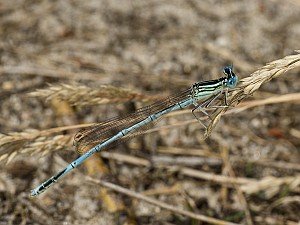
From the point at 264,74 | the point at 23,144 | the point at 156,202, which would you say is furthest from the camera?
the point at 156,202

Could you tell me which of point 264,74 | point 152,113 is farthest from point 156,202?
point 264,74

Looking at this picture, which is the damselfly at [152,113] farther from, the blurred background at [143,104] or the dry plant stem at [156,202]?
the dry plant stem at [156,202]

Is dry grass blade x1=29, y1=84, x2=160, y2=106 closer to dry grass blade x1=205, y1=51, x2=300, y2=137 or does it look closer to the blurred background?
the blurred background

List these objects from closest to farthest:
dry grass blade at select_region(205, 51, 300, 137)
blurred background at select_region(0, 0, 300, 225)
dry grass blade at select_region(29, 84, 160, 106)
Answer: dry grass blade at select_region(205, 51, 300, 137), dry grass blade at select_region(29, 84, 160, 106), blurred background at select_region(0, 0, 300, 225)

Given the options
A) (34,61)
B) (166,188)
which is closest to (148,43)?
(34,61)

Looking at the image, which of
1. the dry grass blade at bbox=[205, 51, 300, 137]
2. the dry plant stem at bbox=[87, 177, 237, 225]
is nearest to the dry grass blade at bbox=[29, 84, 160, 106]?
the dry plant stem at bbox=[87, 177, 237, 225]

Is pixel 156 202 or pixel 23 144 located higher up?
pixel 23 144

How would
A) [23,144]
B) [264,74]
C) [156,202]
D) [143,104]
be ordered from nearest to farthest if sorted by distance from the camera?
[264,74]
[23,144]
[156,202]
[143,104]

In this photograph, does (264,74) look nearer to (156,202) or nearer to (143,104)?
(156,202)

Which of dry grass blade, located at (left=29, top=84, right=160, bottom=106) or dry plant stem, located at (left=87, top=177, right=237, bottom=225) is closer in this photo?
dry grass blade, located at (left=29, top=84, right=160, bottom=106)
